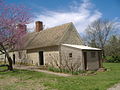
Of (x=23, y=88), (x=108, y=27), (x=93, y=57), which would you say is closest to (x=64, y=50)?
(x=93, y=57)

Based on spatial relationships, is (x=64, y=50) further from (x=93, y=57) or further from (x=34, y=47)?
(x=34, y=47)

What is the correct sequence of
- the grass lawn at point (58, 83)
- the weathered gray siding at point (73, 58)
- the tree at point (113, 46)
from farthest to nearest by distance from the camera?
1. the tree at point (113, 46)
2. the weathered gray siding at point (73, 58)
3. the grass lawn at point (58, 83)

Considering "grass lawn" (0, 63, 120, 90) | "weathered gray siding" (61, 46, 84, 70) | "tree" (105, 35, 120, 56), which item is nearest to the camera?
"grass lawn" (0, 63, 120, 90)

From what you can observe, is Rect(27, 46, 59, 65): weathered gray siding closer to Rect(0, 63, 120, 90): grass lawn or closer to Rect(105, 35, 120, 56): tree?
Rect(0, 63, 120, 90): grass lawn

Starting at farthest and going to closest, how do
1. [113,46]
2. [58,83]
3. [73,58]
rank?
1. [113,46]
2. [73,58]
3. [58,83]

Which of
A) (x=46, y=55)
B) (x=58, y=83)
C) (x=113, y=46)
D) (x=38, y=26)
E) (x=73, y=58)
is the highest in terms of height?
(x=38, y=26)

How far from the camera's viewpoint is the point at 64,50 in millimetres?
16047

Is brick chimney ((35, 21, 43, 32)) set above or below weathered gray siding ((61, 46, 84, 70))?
above

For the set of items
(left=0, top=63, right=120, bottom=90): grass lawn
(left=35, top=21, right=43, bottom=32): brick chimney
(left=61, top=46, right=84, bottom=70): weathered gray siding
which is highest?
(left=35, top=21, right=43, bottom=32): brick chimney

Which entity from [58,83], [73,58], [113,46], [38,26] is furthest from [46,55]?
[113,46]

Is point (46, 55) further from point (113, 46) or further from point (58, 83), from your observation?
point (113, 46)

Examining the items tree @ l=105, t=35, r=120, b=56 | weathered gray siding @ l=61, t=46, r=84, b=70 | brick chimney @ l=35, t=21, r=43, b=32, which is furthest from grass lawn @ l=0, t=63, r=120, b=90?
tree @ l=105, t=35, r=120, b=56

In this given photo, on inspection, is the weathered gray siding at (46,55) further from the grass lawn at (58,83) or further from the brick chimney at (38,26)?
the grass lawn at (58,83)

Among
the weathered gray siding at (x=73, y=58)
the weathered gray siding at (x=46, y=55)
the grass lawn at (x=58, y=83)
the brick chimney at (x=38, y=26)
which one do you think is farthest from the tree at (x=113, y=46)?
the grass lawn at (x=58, y=83)
